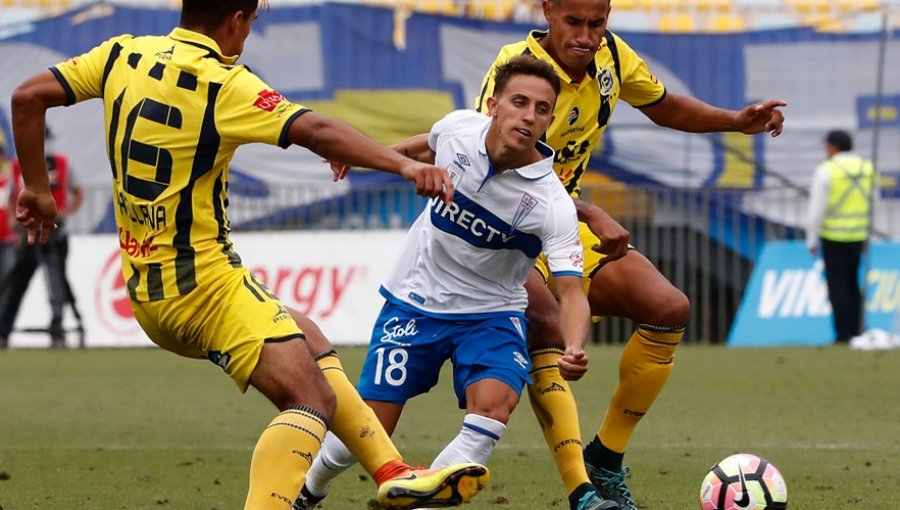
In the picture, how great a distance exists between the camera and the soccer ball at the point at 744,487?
6504 millimetres

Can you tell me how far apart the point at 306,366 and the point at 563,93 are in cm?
214

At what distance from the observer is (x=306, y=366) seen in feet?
18.6

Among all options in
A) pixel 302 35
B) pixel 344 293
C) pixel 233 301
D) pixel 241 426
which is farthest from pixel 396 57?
pixel 233 301

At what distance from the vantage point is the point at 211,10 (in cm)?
573

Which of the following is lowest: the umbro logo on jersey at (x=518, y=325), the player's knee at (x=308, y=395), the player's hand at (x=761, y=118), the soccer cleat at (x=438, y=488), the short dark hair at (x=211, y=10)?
the soccer cleat at (x=438, y=488)

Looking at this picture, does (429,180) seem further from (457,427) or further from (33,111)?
(457,427)

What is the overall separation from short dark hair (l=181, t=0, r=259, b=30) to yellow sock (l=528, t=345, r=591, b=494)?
2.15 m

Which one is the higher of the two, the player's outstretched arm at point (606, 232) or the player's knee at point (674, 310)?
the player's outstretched arm at point (606, 232)

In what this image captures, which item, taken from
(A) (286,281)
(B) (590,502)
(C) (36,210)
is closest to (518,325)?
(B) (590,502)

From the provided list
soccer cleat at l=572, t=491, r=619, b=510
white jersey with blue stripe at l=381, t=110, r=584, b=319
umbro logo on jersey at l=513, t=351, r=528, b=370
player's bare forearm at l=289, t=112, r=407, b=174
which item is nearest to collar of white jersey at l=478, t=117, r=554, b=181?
white jersey with blue stripe at l=381, t=110, r=584, b=319

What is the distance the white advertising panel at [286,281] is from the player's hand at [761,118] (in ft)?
32.1

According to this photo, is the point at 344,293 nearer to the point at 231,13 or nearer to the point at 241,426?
the point at 241,426

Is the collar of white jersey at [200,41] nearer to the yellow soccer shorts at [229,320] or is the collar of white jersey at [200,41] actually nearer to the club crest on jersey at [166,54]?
the club crest on jersey at [166,54]

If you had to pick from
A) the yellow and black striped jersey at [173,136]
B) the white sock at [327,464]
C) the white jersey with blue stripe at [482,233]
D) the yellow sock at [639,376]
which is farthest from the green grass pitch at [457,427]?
the yellow and black striped jersey at [173,136]
